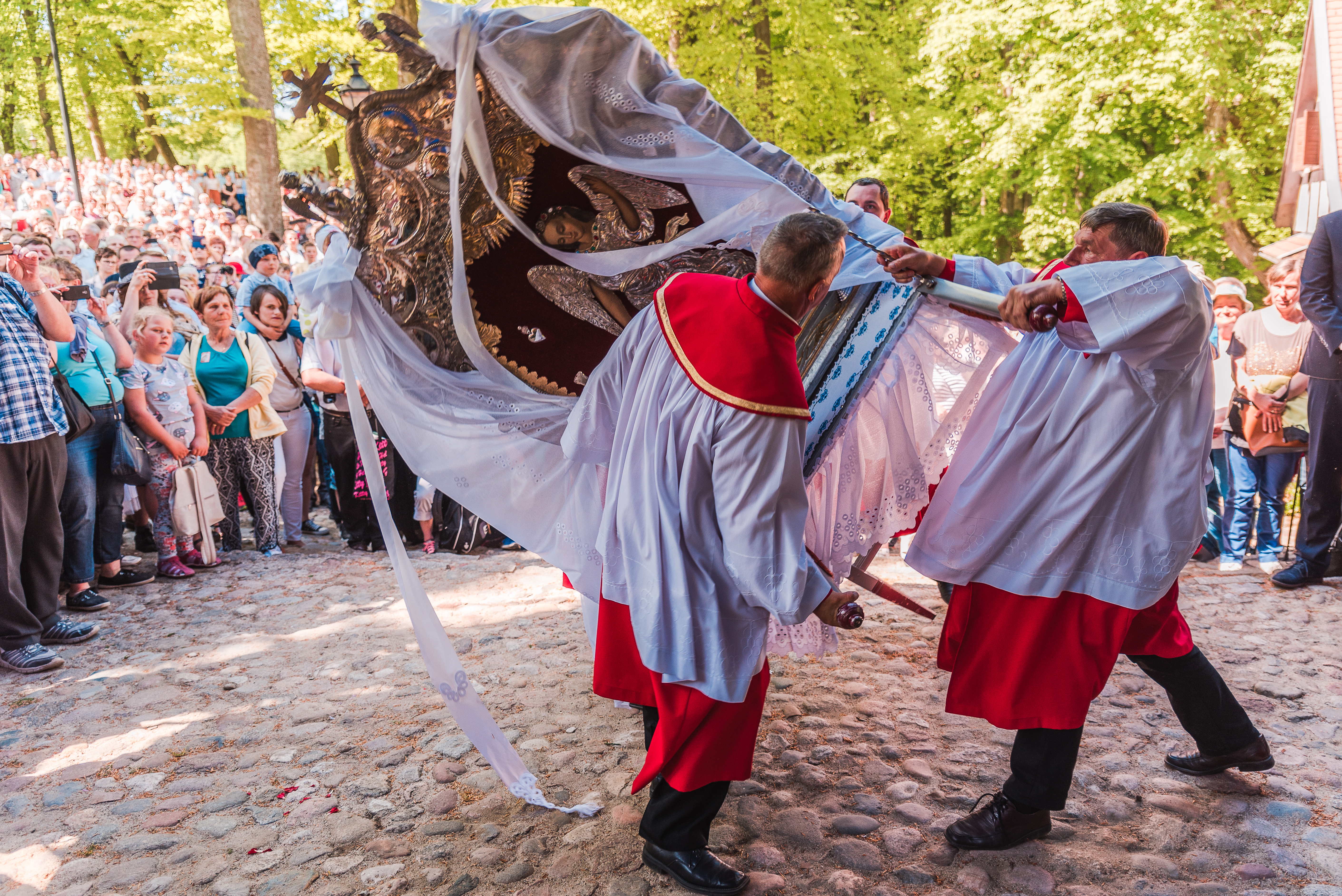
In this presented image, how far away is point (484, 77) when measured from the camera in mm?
2863

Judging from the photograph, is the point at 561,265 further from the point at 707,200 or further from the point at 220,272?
the point at 220,272

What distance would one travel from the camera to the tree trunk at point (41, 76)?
1003 inches

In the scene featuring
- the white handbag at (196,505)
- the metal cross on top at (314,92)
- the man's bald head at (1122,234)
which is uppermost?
the metal cross on top at (314,92)

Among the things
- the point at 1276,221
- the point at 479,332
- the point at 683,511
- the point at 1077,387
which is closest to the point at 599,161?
the point at 479,332

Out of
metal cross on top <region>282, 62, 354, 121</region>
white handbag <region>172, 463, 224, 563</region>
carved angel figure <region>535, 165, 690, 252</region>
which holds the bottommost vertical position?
white handbag <region>172, 463, 224, 563</region>

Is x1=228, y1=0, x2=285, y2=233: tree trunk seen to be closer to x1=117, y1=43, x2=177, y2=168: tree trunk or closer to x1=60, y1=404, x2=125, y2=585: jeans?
x1=60, y1=404, x2=125, y2=585: jeans

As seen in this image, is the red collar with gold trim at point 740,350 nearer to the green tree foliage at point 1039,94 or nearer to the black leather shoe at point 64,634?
the black leather shoe at point 64,634

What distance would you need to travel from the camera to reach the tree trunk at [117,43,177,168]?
2419cm

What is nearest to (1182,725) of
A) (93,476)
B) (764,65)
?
(93,476)

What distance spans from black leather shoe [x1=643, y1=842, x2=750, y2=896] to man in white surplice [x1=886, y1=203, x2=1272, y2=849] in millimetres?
787

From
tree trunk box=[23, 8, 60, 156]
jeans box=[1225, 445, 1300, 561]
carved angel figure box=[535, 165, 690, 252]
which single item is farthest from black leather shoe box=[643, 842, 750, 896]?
tree trunk box=[23, 8, 60, 156]

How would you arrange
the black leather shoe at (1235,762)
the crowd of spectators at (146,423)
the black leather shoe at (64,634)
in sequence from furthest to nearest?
1. the black leather shoe at (64,634)
2. the crowd of spectators at (146,423)
3. the black leather shoe at (1235,762)

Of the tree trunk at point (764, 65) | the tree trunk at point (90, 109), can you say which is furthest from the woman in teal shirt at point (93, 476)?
the tree trunk at point (90, 109)

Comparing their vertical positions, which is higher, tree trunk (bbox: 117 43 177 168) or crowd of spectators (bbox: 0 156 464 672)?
tree trunk (bbox: 117 43 177 168)
